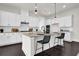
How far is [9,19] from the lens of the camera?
5.00m

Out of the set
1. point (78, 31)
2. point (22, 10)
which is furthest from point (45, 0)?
point (78, 31)

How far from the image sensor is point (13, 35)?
4.61m

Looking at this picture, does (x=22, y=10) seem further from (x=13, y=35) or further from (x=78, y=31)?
(x=78, y=31)

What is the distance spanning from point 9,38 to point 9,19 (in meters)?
1.40

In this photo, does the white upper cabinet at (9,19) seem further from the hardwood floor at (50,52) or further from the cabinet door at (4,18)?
the hardwood floor at (50,52)

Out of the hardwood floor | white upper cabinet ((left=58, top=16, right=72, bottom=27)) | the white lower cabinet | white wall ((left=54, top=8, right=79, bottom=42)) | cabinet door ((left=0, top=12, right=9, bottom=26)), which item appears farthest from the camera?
white upper cabinet ((left=58, top=16, right=72, bottom=27))

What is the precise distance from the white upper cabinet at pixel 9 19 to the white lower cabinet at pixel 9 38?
952 mm

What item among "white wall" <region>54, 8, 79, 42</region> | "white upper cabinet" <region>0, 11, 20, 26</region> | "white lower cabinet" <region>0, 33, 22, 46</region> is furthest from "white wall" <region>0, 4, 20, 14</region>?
"white wall" <region>54, 8, 79, 42</region>

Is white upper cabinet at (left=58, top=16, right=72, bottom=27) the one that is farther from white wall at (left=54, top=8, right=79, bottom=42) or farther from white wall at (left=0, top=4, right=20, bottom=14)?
white wall at (left=0, top=4, right=20, bottom=14)

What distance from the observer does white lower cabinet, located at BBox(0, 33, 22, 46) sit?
4134 millimetres

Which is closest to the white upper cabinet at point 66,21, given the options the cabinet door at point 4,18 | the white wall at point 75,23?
the white wall at point 75,23

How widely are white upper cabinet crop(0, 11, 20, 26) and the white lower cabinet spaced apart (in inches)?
37.5

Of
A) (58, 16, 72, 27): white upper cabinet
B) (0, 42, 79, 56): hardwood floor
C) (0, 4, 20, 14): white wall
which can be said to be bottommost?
(0, 42, 79, 56): hardwood floor

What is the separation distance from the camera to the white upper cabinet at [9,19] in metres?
4.68
